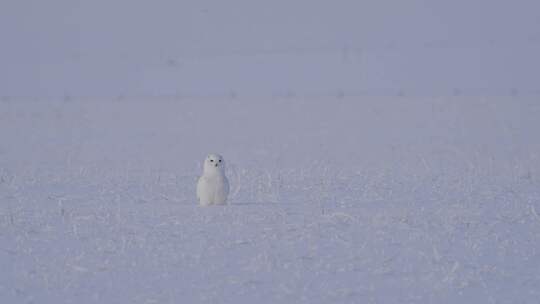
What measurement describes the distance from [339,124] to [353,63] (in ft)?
37.2

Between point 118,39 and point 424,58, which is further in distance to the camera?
point 118,39

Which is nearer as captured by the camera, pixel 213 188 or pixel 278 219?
pixel 278 219

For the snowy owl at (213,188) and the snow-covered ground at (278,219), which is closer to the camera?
the snow-covered ground at (278,219)

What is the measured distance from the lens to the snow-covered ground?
607cm

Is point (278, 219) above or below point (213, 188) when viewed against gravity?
below

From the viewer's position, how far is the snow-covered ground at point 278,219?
607cm

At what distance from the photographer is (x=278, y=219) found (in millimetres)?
8172

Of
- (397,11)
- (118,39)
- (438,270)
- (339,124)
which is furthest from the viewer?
(397,11)

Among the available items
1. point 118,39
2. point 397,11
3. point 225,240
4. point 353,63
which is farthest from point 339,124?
point 397,11

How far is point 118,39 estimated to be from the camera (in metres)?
41.2

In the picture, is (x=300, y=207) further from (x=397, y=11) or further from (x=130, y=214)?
(x=397, y=11)

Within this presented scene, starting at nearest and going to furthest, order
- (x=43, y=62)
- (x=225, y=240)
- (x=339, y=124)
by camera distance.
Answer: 1. (x=225, y=240)
2. (x=339, y=124)
3. (x=43, y=62)

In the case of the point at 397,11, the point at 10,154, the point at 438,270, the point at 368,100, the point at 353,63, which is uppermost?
the point at 397,11

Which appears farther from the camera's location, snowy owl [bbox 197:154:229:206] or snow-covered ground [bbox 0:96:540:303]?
snowy owl [bbox 197:154:229:206]
